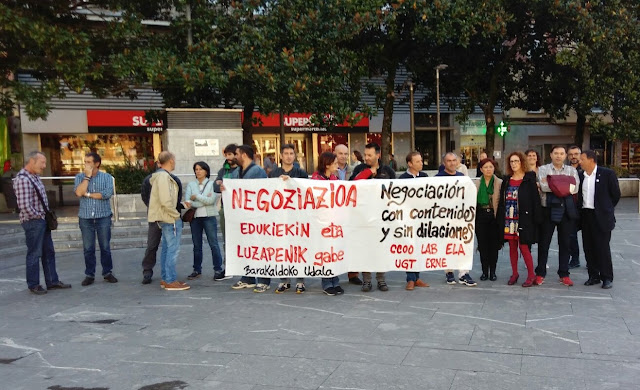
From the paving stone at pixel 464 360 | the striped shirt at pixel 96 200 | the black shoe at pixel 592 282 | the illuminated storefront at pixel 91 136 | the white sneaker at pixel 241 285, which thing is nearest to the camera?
the paving stone at pixel 464 360

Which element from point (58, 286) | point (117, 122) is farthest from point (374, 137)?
point (58, 286)

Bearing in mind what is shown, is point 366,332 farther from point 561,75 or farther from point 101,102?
point 101,102

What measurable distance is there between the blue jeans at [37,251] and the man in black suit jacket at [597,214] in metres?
7.22

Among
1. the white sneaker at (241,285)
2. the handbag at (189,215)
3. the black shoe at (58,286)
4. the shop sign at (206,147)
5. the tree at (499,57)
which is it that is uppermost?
the tree at (499,57)

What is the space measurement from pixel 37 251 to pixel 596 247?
7.33 m

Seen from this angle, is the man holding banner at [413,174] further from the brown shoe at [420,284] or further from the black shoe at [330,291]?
the black shoe at [330,291]

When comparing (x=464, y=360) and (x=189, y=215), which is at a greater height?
(x=189, y=215)

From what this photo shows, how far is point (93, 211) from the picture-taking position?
757cm

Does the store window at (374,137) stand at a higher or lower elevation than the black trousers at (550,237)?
higher

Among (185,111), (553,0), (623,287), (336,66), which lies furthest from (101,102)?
(623,287)

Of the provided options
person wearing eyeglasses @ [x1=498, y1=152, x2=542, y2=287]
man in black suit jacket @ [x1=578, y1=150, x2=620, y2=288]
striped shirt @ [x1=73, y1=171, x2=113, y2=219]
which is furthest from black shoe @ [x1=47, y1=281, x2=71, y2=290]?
man in black suit jacket @ [x1=578, y1=150, x2=620, y2=288]

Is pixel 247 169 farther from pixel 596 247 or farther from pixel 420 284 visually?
pixel 596 247

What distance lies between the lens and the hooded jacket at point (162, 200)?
23.3 feet

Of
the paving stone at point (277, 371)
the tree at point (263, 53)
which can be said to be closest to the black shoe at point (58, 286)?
the paving stone at point (277, 371)
